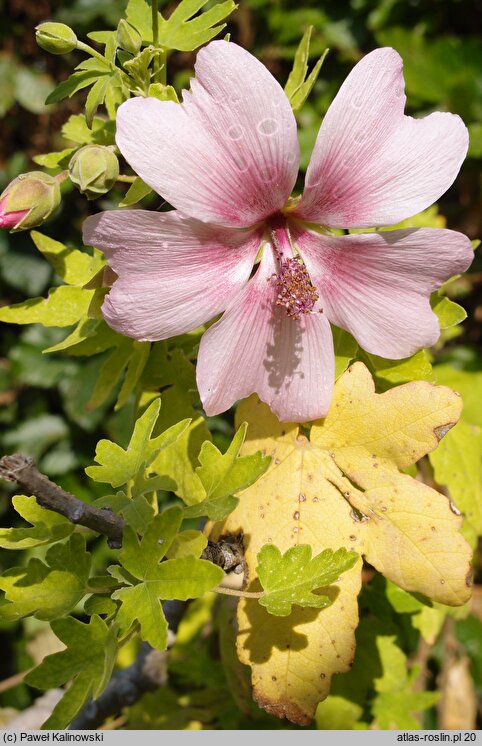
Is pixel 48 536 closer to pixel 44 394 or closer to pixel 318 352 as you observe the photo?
pixel 318 352

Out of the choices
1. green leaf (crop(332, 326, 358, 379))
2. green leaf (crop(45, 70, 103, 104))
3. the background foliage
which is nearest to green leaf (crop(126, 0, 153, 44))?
green leaf (crop(45, 70, 103, 104))

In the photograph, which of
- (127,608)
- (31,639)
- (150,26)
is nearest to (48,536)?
(127,608)

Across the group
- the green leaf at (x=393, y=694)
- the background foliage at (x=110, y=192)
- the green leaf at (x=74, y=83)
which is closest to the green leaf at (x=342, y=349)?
the green leaf at (x=74, y=83)

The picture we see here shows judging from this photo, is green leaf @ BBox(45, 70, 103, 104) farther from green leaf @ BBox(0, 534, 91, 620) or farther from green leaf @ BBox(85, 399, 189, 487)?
green leaf @ BBox(0, 534, 91, 620)

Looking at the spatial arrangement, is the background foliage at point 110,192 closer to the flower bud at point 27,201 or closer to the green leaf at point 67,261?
the green leaf at point 67,261

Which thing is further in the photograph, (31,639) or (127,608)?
(31,639)

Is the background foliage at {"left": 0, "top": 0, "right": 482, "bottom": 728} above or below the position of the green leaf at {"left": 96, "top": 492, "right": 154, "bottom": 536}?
below

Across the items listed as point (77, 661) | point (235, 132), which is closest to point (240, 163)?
point (235, 132)

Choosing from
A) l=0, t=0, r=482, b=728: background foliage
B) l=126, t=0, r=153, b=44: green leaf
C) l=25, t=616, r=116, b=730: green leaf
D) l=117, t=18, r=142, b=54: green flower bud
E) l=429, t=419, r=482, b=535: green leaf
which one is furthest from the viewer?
l=0, t=0, r=482, b=728: background foliage
